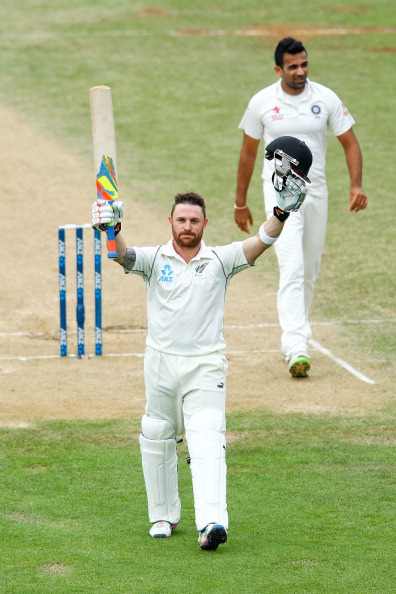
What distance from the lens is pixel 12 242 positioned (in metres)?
13.9

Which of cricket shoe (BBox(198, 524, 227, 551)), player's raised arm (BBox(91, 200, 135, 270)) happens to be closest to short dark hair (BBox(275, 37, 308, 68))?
player's raised arm (BBox(91, 200, 135, 270))

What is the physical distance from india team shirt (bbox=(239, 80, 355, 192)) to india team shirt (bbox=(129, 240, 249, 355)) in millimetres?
3173

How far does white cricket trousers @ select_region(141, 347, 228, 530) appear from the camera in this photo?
19.1 feet

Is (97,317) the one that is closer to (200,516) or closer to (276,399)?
(276,399)

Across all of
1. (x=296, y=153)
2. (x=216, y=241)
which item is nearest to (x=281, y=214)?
(x=296, y=153)

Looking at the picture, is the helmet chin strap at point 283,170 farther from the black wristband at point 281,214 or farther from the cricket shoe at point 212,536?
the cricket shoe at point 212,536

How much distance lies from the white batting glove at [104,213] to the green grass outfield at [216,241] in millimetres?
1624

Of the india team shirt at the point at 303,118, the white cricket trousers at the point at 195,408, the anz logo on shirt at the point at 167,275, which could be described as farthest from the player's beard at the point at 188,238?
the india team shirt at the point at 303,118

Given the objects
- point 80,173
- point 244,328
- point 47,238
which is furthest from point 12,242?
point 244,328

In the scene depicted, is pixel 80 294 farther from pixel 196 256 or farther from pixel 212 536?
pixel 212 536

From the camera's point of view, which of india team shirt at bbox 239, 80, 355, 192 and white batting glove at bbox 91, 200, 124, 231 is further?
india team shirt at bbox 239, 80, 355, 192

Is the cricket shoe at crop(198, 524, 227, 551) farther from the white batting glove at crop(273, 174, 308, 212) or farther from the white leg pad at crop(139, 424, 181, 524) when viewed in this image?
A: the white batting glove at crop(273, 174, 308, 212)

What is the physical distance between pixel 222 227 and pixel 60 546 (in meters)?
8.64

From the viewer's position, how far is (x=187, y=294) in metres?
6.11
